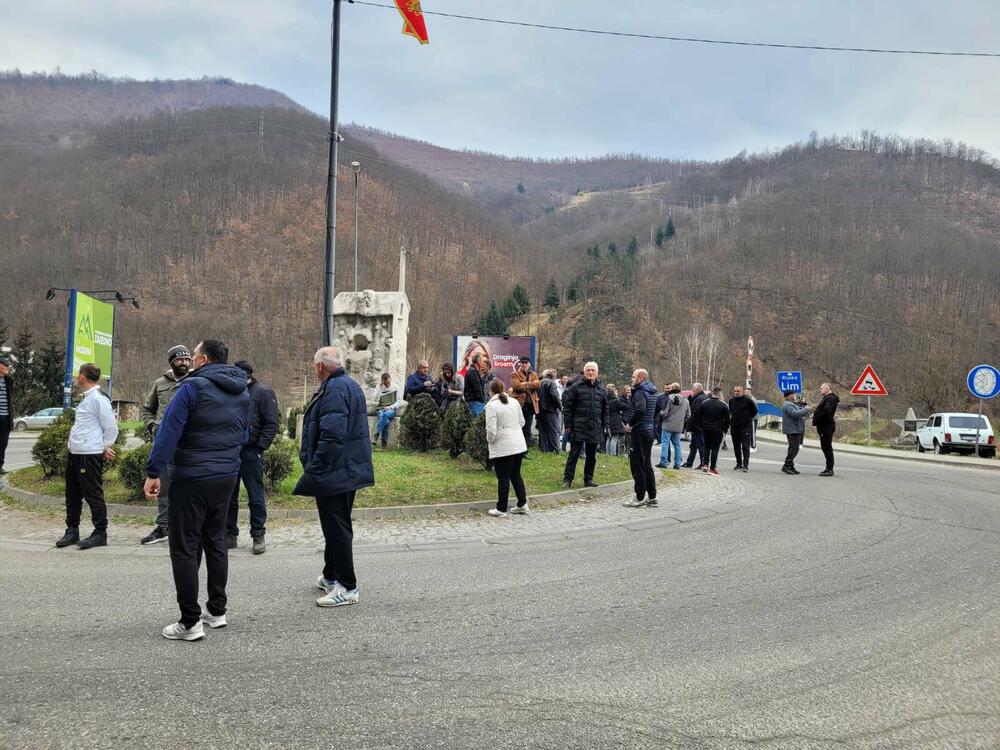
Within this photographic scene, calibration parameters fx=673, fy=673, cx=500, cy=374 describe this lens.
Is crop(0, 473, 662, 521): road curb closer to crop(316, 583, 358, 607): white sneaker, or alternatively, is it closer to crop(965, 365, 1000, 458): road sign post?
crop(316, 583, 358, 607): white sneaker

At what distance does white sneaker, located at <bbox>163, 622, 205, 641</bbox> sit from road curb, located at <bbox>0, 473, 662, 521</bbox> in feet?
14.0

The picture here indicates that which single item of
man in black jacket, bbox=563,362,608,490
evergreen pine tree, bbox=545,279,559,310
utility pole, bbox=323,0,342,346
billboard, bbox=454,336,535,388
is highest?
evergreen pine tree, bbox=545,279,559,310

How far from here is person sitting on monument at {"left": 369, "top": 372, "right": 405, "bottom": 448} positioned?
49.0 ft

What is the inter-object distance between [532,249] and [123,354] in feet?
244

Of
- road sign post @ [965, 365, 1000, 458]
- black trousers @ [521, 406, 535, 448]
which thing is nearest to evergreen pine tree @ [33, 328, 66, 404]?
black trousers @ [521, 406, 535, 448]

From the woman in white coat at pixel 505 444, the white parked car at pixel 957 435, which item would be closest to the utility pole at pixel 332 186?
the woman in white coat at pixel 505 444

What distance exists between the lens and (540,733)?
10.5 ft

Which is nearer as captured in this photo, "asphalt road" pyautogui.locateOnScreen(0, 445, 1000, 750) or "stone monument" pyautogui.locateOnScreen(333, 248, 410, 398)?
"asphalt road" pyautogui.locateOnScreen(0, 445, 1000, 750)

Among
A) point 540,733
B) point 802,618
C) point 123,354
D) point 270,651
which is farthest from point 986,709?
point 123,354

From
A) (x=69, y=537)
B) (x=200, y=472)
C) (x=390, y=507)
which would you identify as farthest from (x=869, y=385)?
(x=200, y=472)

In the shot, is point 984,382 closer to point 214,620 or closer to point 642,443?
point 642,443

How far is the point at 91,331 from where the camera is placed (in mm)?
21281

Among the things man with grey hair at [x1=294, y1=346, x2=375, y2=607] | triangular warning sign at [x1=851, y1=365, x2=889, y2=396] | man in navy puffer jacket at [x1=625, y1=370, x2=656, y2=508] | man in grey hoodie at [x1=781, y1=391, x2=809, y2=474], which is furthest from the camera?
triangular warning sign at [x1=851, y1=365, x2=889, y2=396]

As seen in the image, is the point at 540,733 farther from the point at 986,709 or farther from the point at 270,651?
the point at 986,709
